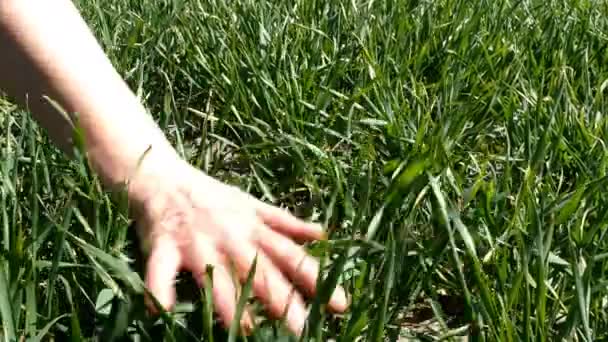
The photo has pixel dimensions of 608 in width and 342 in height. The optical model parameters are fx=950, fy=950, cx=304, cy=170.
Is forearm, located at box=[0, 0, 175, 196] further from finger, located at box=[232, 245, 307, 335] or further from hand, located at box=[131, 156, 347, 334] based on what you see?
finger, located at box=[232, 245, 307, 335]

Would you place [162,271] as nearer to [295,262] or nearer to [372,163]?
[295,262]

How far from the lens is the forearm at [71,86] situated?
128cm

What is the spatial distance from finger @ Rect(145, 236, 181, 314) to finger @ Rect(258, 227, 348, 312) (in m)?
0.11

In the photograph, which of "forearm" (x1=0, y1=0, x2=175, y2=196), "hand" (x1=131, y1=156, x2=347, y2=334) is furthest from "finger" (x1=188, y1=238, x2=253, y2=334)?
"forearm" (x1=0, y1=0, x2=175, y2=196)

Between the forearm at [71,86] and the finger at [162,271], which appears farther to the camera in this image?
the forearm at [71,86]

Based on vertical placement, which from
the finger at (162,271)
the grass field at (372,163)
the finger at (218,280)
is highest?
the finger at (162,271)

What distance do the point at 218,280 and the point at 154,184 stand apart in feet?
0.71

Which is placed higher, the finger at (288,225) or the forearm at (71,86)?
the forearm at (71,86)

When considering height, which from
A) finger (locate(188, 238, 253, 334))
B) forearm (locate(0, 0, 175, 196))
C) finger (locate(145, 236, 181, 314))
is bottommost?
finger (locate(188, 238, 253, 334))

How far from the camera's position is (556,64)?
6.23 feet

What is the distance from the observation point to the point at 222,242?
1.17 meters

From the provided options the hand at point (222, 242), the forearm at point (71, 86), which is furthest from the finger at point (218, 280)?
the forearm at point (71, 86)

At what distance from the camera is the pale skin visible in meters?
1.11

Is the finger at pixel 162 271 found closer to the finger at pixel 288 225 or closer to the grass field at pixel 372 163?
the grass field at pixel 372 163
